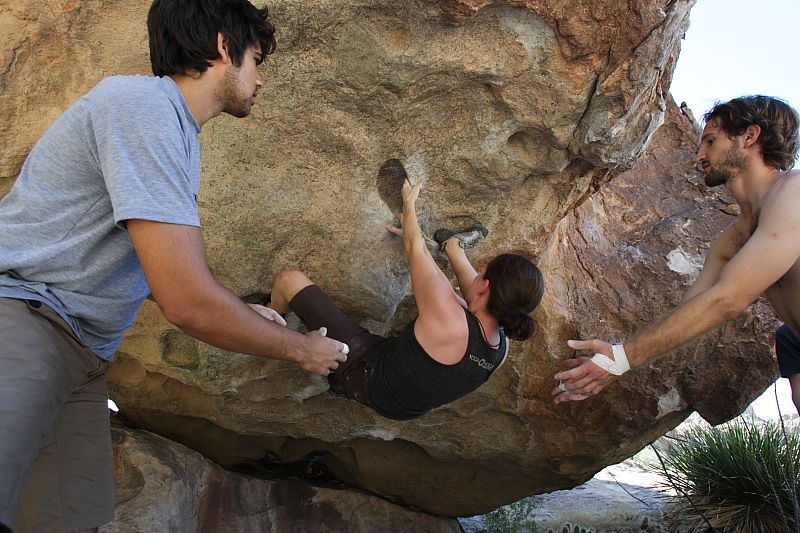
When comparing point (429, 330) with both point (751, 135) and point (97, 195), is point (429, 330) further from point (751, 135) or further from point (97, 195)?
point (751, 135)

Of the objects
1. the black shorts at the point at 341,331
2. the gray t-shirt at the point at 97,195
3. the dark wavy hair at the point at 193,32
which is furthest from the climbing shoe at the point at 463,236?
the gray t-shirt at the point at 97,195

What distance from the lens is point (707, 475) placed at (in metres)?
5.96

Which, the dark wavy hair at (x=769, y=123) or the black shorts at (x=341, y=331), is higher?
the dark wavy hair at (x=769, y=123)

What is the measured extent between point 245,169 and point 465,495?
10.1 feet

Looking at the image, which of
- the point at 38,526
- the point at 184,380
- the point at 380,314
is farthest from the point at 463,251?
the point at 38,526

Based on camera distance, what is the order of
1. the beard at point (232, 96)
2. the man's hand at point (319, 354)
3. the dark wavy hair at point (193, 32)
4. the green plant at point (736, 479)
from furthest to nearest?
the green plant at point (736, 479), the man's hand at point (319, 354), the beard at point (232, 96), the dark wavy hair at point (193, 32)

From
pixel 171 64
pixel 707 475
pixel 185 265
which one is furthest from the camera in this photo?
pixel 707 475

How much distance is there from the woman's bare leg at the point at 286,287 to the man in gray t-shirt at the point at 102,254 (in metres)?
0.85

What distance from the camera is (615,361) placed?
3479 mm

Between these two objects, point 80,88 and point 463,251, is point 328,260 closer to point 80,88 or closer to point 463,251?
point 463,251

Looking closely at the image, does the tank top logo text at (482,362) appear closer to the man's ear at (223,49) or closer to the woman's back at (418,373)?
the woman's back at (418,373)

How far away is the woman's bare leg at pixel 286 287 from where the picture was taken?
3.44 metres

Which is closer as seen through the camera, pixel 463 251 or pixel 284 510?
pixel 463 251

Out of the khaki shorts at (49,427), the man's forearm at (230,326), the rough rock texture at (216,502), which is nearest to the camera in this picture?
the khaki shorts at (49,427)
